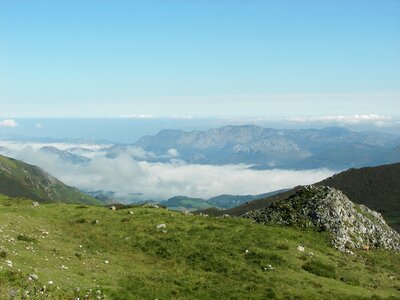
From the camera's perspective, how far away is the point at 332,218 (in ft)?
167

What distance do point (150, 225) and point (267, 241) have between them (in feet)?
41.3

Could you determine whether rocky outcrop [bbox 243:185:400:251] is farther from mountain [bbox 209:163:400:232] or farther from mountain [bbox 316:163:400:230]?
mountain [bbox 316:163:400:230]

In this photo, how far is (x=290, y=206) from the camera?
2144 inches

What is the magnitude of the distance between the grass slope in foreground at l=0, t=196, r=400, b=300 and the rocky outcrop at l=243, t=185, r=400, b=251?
6.64 feet

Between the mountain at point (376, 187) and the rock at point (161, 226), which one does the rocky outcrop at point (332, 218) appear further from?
the mountain at point (376, 187)

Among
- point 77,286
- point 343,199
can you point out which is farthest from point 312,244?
point 77,286

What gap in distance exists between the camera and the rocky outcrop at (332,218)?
161 feet

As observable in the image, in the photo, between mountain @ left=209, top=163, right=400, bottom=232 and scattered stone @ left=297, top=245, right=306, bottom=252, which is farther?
mountain @ left=209, top=163, right=400, bottom=232

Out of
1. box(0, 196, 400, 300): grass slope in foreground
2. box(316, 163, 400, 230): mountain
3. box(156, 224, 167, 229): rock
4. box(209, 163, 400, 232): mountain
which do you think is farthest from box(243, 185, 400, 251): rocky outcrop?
box(316, 163, 400, 230): mountain

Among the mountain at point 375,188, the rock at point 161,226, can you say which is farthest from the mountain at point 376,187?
the rock at point 161,226

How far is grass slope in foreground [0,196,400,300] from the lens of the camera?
2734 cm

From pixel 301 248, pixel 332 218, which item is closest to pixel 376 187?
pixel 332 218

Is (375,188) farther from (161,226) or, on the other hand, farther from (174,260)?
(174,260)

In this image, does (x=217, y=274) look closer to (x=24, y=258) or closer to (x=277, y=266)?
(x=277, y=266)
